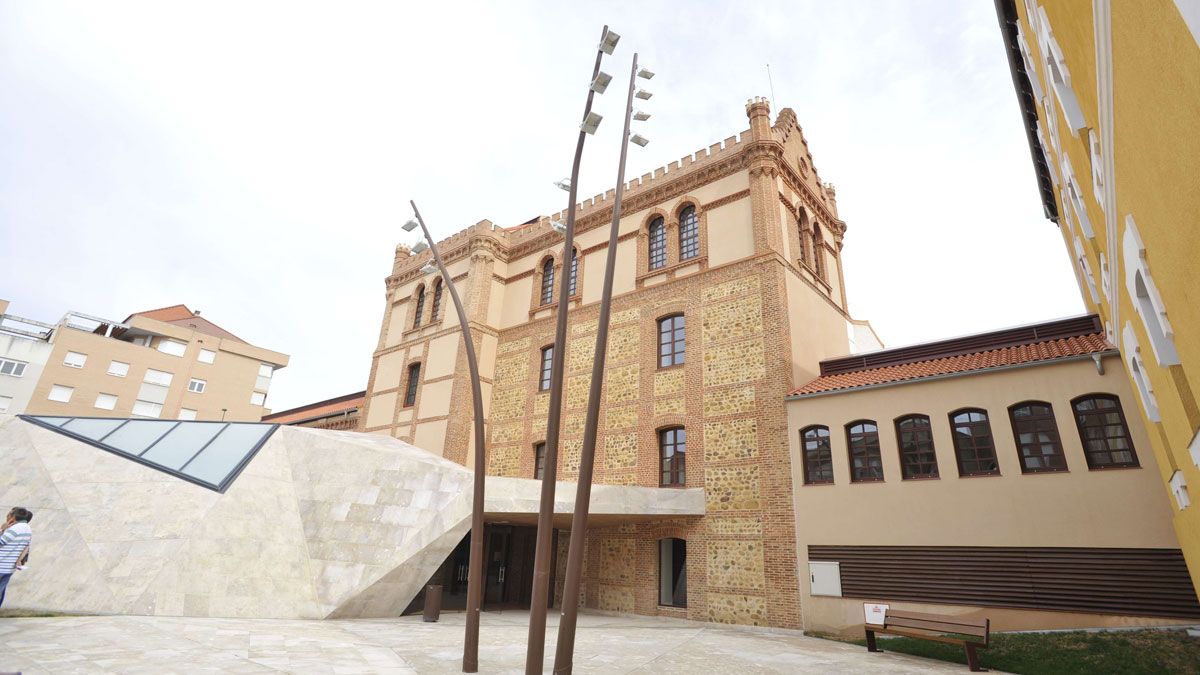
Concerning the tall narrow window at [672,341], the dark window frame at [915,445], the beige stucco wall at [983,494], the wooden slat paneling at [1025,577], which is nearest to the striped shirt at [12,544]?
the beige stucco wall at [983,494]

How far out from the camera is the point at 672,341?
57.4 ft

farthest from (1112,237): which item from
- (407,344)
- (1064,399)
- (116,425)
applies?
(407,344)

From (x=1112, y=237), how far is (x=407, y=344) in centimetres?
2295

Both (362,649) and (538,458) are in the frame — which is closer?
(362,649)

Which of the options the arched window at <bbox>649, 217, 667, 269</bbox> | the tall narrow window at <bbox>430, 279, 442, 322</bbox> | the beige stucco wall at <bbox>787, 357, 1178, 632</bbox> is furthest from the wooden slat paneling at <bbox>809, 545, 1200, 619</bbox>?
the tall narrow window at <bbox>430, 279, 442, 322</bbox>

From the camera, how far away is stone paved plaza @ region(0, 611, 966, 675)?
19.1 feet

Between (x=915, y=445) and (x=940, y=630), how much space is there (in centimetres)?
468

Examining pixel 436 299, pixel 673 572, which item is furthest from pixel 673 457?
pixel 436 299

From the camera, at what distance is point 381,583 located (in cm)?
1091

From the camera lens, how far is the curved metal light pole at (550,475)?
216 inches

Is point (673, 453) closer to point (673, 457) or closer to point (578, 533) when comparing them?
point (673, 457)

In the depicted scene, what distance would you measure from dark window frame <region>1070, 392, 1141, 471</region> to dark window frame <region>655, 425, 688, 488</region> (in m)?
8.44

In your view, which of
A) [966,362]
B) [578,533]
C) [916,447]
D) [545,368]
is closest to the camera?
[578,533]

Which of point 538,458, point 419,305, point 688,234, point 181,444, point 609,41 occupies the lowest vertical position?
point 181,444
